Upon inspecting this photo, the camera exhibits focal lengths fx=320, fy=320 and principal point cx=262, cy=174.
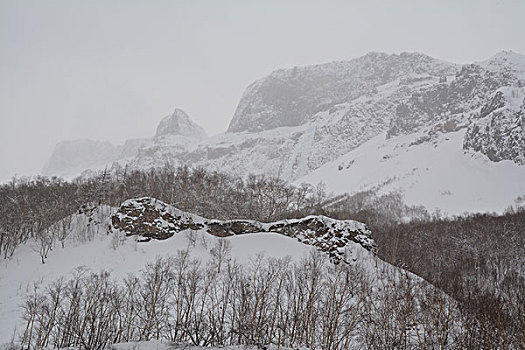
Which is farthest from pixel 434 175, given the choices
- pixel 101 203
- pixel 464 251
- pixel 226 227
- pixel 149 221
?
pixel 149 221

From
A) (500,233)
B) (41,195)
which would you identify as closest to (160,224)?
(41,195)

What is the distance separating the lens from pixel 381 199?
113812 mm

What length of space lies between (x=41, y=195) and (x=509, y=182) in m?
131

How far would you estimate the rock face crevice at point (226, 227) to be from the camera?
32.8m

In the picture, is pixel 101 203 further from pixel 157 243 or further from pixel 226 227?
pixel 226 227

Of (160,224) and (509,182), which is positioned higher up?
(509,182)

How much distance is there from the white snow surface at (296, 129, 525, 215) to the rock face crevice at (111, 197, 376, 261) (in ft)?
265

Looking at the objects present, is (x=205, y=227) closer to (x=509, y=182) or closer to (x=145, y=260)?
(x=145, y=260)

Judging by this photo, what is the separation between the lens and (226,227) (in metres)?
34.8

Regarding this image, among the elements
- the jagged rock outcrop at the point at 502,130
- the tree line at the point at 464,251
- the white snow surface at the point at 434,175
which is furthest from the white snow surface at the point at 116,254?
the jagged rock outcrop at the point at 502,130

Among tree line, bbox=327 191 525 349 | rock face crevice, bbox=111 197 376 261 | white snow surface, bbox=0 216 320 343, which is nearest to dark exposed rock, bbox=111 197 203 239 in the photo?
rock face crevice, bbox=111 197 376 261

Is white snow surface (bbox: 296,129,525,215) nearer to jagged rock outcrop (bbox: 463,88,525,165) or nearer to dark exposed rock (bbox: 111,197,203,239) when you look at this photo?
jagged rock outcrop (bbox: 463,88,525,165)

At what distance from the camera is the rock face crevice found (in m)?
32.8

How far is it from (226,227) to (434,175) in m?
114
